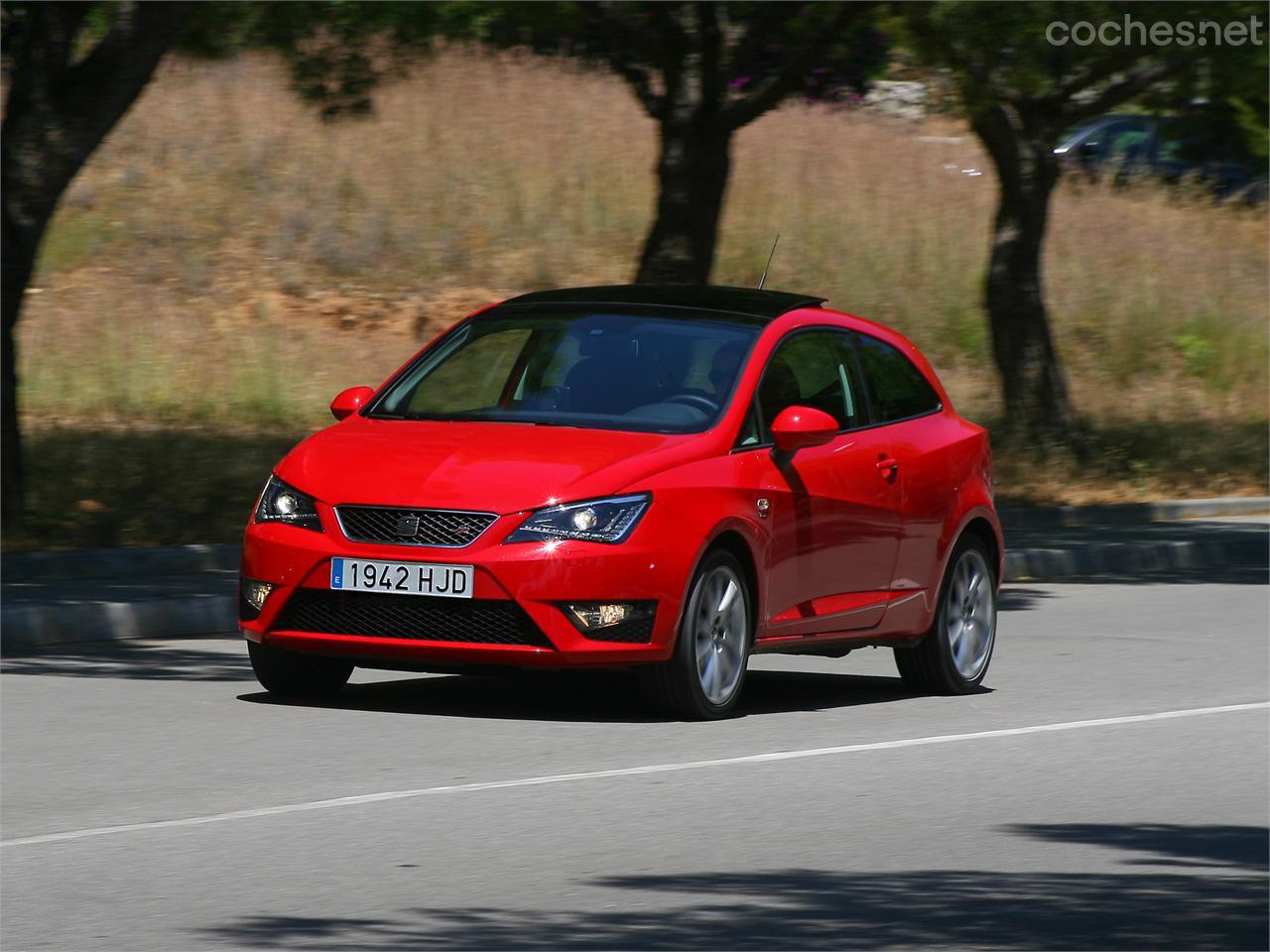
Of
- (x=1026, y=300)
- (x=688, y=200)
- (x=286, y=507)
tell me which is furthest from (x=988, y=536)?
(x=1026, y=300)

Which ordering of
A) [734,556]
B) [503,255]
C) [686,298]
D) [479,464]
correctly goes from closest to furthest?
[479,464], [734,556], [686,298], [503,255]

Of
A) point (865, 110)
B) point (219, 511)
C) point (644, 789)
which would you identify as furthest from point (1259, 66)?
point (865, 110)

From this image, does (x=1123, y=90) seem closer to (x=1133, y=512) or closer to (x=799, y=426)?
(x=1133, y=512)

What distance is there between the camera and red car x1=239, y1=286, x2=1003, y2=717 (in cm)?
887

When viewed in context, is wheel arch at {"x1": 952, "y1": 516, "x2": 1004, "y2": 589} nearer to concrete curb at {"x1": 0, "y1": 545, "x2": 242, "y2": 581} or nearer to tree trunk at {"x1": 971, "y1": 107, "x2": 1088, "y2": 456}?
Answer: concrete curb at {"x1": 0, "y1": 545, "x2": 242, "y2": 581}

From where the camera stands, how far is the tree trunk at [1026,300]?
2269cm

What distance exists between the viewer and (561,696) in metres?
10.2

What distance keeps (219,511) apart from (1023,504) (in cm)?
745

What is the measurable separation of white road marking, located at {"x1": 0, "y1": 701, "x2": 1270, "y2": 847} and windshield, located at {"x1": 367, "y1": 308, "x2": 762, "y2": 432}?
143 cm

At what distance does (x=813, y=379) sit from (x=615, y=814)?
3.20 metres

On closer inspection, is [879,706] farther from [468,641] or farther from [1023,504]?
[1023,504]

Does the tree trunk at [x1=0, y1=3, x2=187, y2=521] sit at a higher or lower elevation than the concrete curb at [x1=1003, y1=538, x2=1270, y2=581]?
higher

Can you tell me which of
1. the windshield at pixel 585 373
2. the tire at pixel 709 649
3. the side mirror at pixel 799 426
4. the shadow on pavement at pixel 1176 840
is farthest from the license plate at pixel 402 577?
the shadow on pavement at pixel 1176 840

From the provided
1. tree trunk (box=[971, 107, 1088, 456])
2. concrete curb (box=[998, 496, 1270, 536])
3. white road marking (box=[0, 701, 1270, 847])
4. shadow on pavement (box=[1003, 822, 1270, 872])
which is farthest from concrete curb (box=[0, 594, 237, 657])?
tree trunk (box=[971, 107, 1088, 456])
